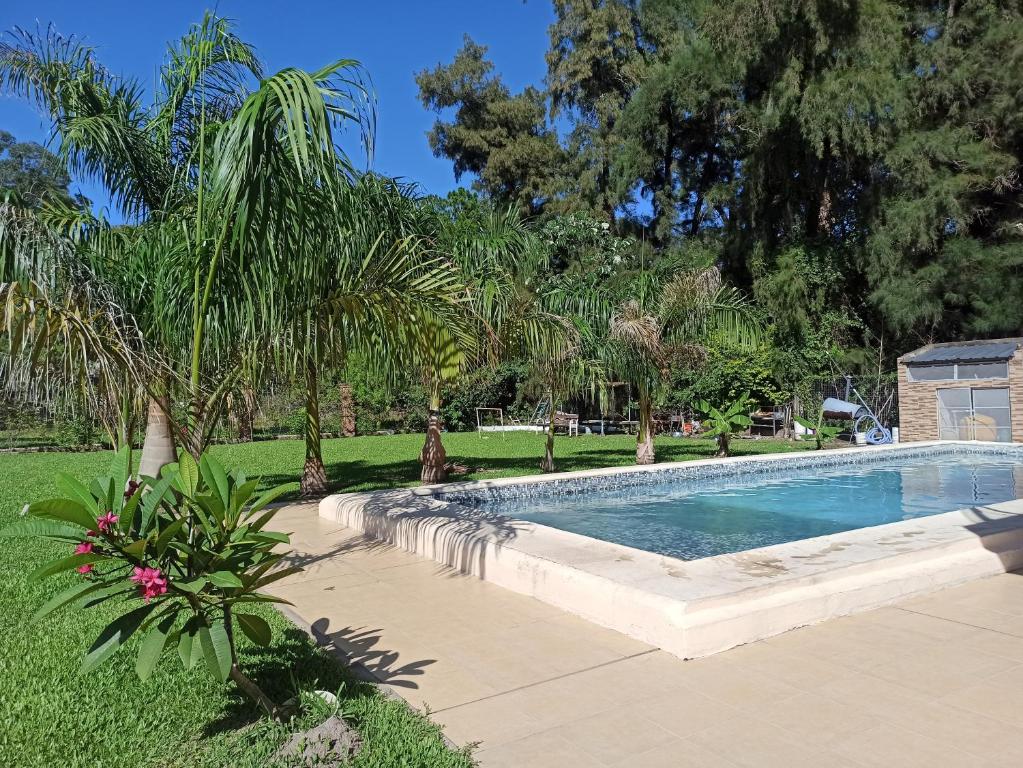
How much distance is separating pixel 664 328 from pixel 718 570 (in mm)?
10006

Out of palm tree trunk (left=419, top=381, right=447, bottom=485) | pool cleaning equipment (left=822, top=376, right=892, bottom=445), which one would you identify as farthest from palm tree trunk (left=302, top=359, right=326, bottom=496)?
pool cleaning equipment (left=822, top=376, right=892, bottom=445)

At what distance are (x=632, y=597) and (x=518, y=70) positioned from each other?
34.5 m

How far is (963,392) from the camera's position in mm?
18344

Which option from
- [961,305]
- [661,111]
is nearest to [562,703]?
[961,305]

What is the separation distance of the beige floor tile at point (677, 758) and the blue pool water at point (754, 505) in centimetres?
452

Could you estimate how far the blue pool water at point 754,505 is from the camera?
8484 millimetres

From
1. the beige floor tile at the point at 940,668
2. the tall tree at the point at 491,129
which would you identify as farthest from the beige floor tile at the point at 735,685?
the tall tree at the point at 491,129

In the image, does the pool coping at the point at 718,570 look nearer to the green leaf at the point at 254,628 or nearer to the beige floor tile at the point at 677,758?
the beige floor tile at the point at 677,758

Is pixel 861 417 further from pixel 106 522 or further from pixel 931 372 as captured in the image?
pixel 106 522

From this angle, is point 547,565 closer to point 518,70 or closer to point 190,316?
point 190,316

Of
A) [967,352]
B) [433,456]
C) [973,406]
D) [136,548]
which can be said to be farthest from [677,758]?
[967,352]

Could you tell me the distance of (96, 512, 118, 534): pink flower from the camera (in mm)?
2578

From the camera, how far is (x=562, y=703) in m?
3.46

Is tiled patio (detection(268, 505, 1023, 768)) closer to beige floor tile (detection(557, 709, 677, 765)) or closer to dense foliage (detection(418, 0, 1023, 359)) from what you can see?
beige floor tile (detection(557, 709, 677, 765))
